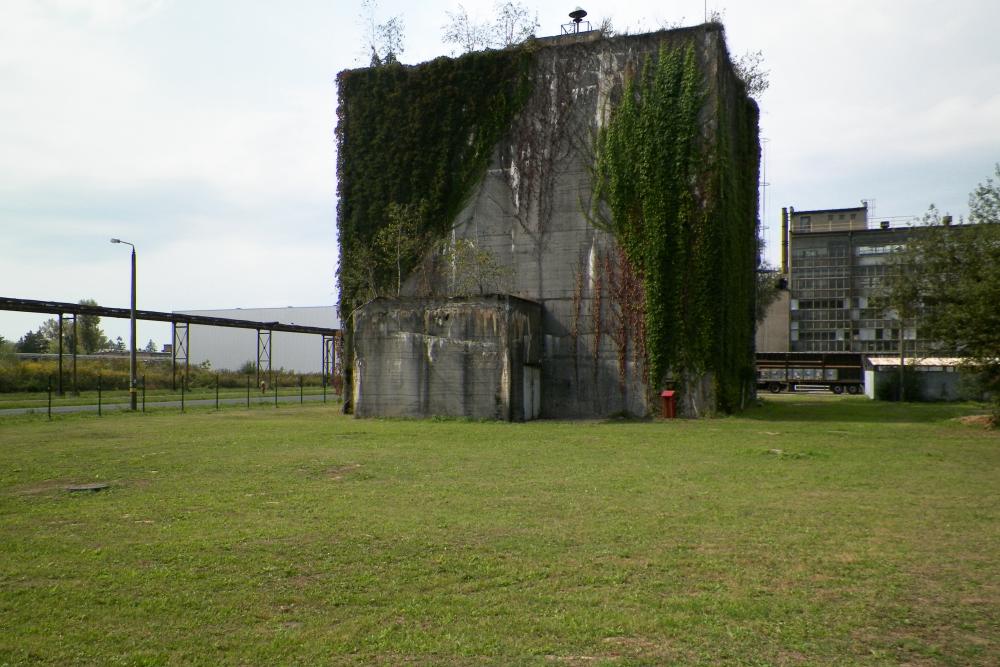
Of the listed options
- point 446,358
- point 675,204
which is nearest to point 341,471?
point 446,358

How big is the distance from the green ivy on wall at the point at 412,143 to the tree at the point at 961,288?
14.3 meters

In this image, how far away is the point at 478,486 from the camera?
1174 centimetres

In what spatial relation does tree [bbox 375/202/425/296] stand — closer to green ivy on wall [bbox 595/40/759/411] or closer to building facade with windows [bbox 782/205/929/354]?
green ivy on wall [bbox 595/40/759/411]

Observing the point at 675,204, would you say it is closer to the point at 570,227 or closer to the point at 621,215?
the point at 621,215

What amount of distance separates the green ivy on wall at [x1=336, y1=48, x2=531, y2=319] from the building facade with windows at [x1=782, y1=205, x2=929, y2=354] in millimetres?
60162

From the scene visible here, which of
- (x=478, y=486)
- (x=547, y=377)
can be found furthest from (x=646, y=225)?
(x=478, y=486)

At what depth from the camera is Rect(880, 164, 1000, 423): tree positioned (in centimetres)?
2172

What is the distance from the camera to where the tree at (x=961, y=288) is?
2172cm

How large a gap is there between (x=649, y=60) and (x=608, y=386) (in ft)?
36.5

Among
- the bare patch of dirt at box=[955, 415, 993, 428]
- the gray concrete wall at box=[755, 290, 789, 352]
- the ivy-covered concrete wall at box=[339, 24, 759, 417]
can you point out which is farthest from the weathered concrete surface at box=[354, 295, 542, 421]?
the gray concrete wall at box=[755, 290, 789, 352]

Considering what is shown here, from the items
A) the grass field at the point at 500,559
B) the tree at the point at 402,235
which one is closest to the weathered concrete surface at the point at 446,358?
the tree at the point at 402,235

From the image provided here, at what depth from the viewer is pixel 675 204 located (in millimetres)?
27516

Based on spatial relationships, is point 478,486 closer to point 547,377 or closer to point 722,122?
point 547,377

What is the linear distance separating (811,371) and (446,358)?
36.9 m
